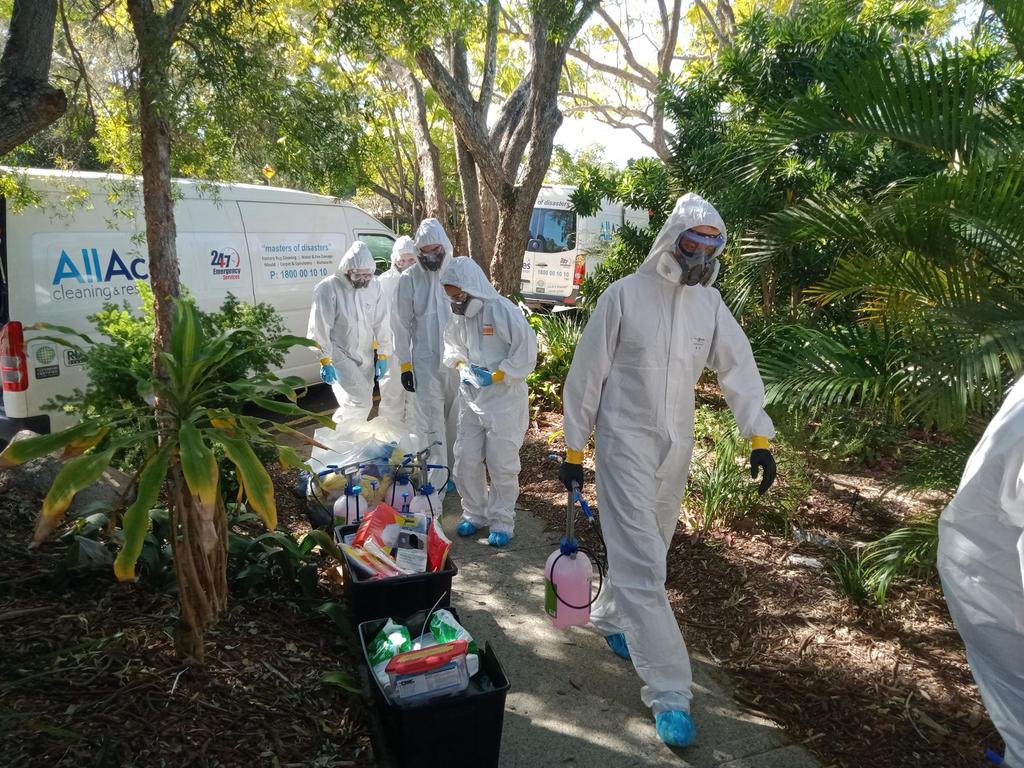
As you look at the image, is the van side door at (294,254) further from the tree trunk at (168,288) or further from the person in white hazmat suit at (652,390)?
the person in white hazmat suit at (652,390)

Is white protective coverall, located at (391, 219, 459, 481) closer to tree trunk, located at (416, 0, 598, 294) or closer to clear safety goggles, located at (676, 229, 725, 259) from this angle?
Result: tree trunk, located at (416, 0, 598, 294)

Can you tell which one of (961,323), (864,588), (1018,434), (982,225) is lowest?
(864,588)

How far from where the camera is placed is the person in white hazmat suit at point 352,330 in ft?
19.7

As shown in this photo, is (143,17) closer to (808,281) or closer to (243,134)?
(243,134)

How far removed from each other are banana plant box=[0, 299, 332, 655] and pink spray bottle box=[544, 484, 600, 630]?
3.96ft

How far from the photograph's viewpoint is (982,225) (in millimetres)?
2971

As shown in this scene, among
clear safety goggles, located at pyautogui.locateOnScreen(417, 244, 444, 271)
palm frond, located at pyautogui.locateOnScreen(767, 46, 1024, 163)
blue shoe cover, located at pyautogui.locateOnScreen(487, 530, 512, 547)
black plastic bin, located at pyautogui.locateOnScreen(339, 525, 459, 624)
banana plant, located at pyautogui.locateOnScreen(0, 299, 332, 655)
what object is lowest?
blue shoe cover, located at pyautogui.locateOnScreen(487, 530, 512, 547)

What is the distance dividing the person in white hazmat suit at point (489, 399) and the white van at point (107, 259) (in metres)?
1.78

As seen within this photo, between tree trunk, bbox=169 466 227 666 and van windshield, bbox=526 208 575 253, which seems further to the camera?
van windshield, bbox=526 208 575 253

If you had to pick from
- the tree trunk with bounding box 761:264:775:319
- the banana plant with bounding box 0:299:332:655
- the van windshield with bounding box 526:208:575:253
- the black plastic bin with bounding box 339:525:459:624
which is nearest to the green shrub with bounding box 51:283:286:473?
the banana plant with bounding box 0:299:332:655

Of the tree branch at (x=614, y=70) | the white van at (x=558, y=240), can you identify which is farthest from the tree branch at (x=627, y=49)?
the white van at (x=558, y=240)

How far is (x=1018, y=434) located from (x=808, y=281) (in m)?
4.07

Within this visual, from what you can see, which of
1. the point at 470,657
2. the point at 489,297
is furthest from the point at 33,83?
the point at 470,657

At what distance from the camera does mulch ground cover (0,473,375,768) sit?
2.15 m
